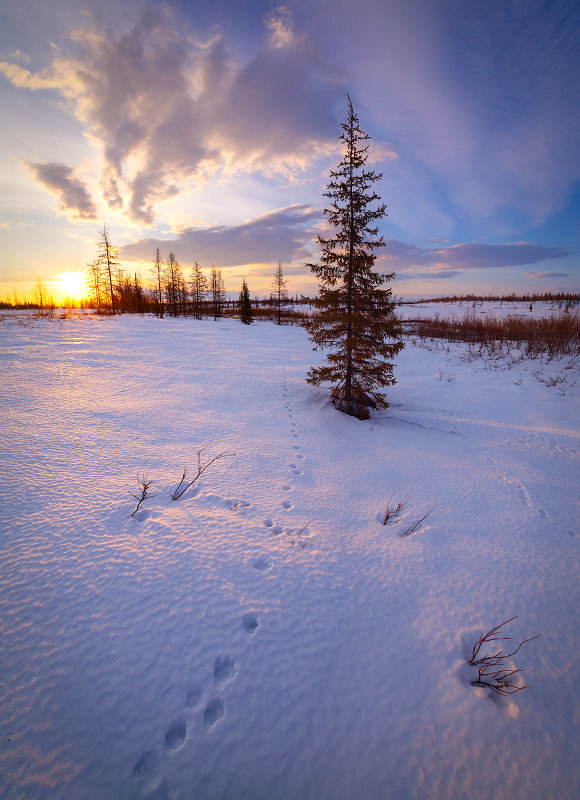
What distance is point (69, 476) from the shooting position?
332cm

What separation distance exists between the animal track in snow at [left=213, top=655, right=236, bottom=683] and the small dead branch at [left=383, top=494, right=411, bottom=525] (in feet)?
7.22

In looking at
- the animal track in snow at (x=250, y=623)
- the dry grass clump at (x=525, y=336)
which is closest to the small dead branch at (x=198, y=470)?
the animal track in snow at (x=250, y=623)

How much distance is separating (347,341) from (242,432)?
3.55m

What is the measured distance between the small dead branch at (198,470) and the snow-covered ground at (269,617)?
10 centimetres

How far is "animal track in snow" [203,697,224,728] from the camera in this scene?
5.33ft

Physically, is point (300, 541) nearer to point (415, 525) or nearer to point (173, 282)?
point (415, 525)

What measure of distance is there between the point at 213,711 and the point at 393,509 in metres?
2.83

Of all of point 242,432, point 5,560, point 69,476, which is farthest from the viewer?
point 242,432

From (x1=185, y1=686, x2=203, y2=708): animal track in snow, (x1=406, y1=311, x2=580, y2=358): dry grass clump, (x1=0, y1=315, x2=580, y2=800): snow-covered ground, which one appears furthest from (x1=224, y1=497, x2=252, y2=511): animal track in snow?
(x1=406, y1=311, x2=580, y2=358): dry grass clump

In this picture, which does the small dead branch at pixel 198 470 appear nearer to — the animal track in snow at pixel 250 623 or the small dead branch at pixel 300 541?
the small dead branch at pixel 300 541

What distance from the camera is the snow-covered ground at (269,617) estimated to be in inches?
60.4

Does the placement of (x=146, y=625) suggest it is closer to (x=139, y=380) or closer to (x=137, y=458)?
(x=137, y=458)

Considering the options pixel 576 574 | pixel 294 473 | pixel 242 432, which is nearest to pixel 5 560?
pixel 294 473

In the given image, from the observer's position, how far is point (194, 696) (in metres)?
1.70
